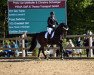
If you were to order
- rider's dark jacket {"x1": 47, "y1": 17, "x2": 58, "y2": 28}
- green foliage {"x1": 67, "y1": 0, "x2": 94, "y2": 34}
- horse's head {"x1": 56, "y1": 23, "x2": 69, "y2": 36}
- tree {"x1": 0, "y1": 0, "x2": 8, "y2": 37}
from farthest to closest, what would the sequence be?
green foliage {"x1": 67, "y1": 0, "x2": 94, "y2": 34} < tree {"x1": 0, "y1": 0, "x2": 8, "y2": 37} < rider's dark jacket {"x1": 47, "y1": 17, "x2": 58, "y2": 28} < horse's head {"x1": 56, "y1": 23, "x2": 69, "y2": 36}

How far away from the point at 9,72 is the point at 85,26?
34.8 meters

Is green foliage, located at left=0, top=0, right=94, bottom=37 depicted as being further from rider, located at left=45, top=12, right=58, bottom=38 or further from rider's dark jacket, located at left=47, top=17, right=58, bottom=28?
rider's dark jacket, located at left=47, top=17, right=58, bottom=28

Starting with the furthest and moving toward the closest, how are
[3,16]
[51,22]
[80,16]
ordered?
[80,16] < [3,16] < [51,22]

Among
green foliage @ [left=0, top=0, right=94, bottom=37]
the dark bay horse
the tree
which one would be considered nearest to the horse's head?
the dark bay horse

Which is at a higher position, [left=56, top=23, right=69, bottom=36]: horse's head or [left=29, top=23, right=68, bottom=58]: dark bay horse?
[left=56, top=23, right=69, bottom=36]: horse's head

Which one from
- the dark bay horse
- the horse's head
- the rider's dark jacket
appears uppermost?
the rider's dark jacket

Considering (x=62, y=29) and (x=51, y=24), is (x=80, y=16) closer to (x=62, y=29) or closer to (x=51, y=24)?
(x=51, y=24)

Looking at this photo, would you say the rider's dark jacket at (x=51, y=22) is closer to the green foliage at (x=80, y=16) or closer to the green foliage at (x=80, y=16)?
the green foliage at (x=80, y=16)

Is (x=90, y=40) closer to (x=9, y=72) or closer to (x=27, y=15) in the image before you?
(x=27, y=15)

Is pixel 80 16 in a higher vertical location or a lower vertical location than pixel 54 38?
higher

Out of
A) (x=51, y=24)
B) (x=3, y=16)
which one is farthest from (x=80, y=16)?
(x=51, y=24)

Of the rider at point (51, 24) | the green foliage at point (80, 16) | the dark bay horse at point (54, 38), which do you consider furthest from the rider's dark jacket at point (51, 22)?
the green foliage at point (80, 16)

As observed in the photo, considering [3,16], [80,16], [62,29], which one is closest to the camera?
[62,29]

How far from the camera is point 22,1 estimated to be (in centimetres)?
2830
